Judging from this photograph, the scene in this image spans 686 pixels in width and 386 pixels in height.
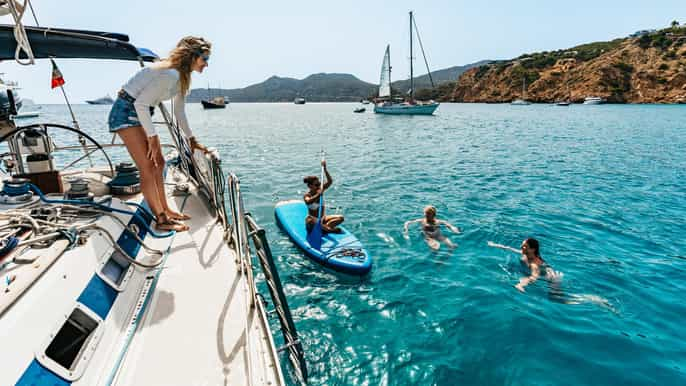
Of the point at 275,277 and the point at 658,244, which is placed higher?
the point at 275,277

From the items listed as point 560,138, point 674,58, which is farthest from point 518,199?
point 674,58

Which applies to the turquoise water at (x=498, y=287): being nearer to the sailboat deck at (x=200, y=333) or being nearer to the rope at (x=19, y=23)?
the sailboat deck at (x=200, y=333)

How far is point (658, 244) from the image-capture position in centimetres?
789

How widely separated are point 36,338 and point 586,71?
121584 mm

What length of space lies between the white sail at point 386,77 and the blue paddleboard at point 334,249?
198ft

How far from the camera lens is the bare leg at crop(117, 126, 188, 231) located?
407 centimetres

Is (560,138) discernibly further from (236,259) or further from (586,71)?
(586,71)

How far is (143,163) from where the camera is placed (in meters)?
4.14

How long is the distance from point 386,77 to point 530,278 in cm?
6207

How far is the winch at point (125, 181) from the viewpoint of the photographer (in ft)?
16.1

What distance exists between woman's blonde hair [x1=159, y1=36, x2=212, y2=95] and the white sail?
6345 centimetres

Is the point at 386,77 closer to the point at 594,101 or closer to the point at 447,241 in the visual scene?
the point at 594,101

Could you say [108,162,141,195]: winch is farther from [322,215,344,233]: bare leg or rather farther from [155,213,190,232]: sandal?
[322,215,344,233]: bare leg

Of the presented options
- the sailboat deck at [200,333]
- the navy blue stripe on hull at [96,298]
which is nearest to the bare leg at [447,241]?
the sailboat deck at [200,333]
